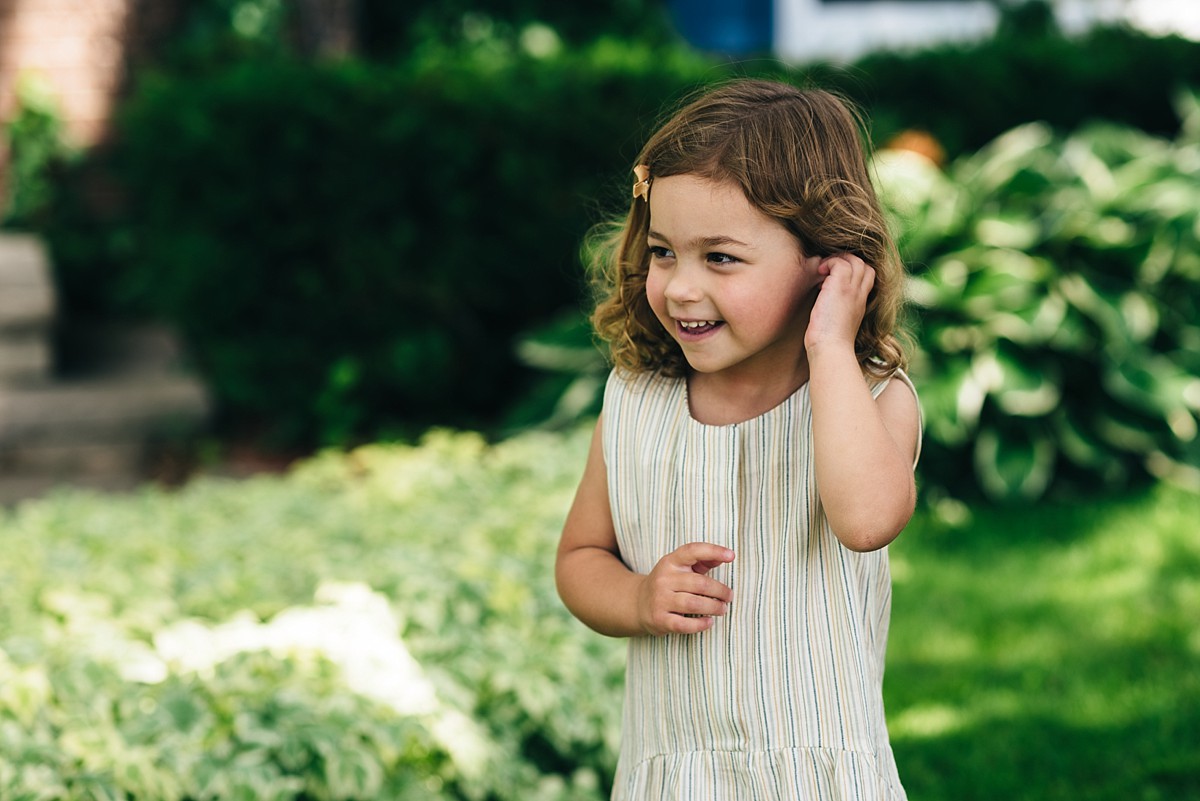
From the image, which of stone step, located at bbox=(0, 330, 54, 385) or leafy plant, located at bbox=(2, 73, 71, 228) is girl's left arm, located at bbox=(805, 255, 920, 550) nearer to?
stone step, located at bbox=(0, 330, 54, 385)

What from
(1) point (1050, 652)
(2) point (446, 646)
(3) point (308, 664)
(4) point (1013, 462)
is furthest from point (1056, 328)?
(3) point (308, 664)

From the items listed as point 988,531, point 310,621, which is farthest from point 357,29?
point 310,621

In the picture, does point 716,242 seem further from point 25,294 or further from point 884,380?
point 25,294

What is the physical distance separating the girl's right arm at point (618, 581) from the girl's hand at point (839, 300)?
0.28m

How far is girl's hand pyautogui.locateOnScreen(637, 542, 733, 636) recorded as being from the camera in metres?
1.66

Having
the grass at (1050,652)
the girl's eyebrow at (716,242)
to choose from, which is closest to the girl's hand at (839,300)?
the girl's eyebrow at (716,242)

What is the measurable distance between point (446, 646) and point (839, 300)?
155cm

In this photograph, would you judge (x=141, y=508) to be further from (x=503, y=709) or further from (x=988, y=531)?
(x=988, y=531)

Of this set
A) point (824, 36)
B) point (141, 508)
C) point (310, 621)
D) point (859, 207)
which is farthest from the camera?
point (824, 36)

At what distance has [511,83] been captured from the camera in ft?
20.1

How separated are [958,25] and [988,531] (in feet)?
18.7

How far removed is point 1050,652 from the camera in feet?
12.7

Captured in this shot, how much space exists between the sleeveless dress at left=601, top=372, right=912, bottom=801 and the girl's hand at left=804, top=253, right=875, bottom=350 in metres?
0.14

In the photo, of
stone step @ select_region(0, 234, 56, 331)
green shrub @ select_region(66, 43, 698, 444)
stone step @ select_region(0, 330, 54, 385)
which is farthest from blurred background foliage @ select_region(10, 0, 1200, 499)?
stone step @ select_region(0, 330, 54, 385)
